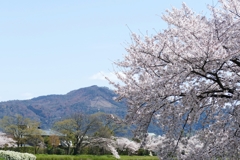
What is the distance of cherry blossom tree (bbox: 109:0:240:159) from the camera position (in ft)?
24.2

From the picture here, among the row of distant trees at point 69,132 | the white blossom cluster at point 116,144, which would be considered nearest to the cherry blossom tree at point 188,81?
the white blossom cluster at point 116,144

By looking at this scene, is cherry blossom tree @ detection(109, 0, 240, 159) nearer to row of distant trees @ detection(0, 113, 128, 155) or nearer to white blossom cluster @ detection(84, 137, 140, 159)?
white blossom cluster @ detection(84, 137, 140, 159)

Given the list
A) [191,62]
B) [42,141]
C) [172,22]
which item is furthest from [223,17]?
[42,141]

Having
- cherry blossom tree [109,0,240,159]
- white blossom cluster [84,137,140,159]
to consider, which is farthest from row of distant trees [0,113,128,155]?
cherry blossom tree [109,0,240,159]

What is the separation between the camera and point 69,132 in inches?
1928

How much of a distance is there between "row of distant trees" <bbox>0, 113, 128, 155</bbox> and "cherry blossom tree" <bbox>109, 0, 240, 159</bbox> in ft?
119

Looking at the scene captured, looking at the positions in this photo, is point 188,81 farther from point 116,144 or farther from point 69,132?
point 69,132

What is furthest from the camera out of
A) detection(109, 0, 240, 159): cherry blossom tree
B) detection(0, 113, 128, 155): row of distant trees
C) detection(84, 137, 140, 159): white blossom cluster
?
detection(0, 113, 128, 155): row of distant trees

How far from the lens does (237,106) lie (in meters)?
7.79

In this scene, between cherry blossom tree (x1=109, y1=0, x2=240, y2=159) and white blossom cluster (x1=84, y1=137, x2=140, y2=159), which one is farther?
white blossom cluster (x1=84, y1=137, x2=140, y2=159)

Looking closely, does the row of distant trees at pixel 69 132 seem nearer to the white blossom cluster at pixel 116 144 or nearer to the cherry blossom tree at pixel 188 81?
the white blossom cluster at pixel 116 144

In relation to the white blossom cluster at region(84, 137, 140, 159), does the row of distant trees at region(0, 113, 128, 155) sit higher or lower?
higher

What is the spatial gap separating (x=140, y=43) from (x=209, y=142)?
280cm

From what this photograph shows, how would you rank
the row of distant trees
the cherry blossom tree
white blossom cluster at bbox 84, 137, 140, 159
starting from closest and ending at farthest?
the cherry blossom tree, white blossom cluster at bbox 84, 137, 140, 159, the row of distant trees
